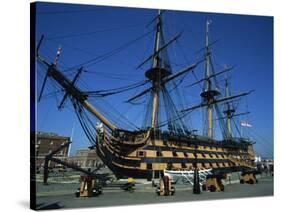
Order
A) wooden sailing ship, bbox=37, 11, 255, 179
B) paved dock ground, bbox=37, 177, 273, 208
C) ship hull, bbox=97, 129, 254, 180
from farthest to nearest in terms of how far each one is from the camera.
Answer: ship hull, bbox=97, 129, 254, 180 < wooden sailing ship, bbox=37, 11, 255, 179 < paved dock ground, bbox=37, 177, 273, 208

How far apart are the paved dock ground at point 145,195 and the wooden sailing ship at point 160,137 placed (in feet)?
1.33

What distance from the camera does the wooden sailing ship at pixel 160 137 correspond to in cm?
974

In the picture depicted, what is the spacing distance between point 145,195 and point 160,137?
1373mm

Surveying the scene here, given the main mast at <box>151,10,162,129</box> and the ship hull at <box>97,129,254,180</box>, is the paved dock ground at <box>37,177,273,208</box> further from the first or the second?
the main mast at <box>151,10,162,129</box>

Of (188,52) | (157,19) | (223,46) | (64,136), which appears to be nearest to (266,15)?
(223,46)

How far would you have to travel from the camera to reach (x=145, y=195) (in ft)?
32.8

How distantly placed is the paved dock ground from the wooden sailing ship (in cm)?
41

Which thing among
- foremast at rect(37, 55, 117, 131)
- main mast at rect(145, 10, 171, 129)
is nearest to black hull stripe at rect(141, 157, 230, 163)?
main mast at rect(145, 10, 171, 129)

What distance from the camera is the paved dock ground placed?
30.2 ft

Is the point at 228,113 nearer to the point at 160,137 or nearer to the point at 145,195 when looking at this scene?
the point at 160,137

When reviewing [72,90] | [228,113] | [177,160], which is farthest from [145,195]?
[228,113]

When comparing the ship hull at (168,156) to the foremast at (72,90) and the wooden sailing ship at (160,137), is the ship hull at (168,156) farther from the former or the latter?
the foremast at (72,90)

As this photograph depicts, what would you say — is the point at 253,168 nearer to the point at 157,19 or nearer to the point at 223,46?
the point at 223,46

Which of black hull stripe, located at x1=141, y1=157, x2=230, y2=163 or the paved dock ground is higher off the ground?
black hull stripe, located at x1=141, y1=157, x2=230, y2=163
